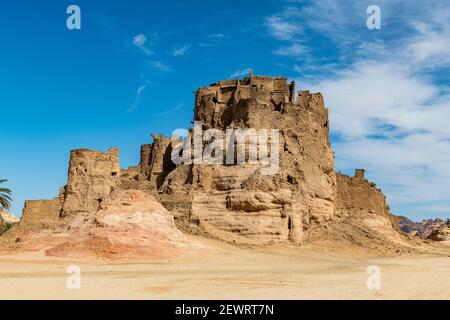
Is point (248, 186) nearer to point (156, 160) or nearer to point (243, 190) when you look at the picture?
point (243, 190)

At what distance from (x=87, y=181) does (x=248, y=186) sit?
990 cm

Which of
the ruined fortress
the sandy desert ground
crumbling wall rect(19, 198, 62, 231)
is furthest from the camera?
crumbling wall rect(19, 198, 62, 231)

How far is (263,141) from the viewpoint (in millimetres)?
36812

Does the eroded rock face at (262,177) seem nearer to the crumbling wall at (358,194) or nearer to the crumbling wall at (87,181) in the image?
the crumbling wall at (87,181)

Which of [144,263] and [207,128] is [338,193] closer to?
[207,128]

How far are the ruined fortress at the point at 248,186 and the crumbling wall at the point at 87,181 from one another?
61 mm

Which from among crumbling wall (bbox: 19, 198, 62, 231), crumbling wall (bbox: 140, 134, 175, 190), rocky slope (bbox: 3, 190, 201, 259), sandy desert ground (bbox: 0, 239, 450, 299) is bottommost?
sandy desert ground (bbox: 0, 239, 450, 299)

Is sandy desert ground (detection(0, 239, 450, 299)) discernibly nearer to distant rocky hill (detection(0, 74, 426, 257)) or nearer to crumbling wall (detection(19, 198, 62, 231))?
distant rocky hill (detection(0, 74, 426, 257))

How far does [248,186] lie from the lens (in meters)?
33.3

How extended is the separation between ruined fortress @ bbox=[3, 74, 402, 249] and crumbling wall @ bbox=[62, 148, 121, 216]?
6cm

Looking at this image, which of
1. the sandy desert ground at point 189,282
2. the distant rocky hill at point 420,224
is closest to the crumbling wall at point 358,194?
the sandy desert ground at point 189,282

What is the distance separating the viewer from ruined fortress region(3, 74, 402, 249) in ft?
106

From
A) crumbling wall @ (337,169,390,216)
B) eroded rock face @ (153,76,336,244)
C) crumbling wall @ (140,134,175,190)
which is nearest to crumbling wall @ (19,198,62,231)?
eroded rock face @ (153,76,336,244)

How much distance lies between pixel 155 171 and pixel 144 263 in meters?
27.0
